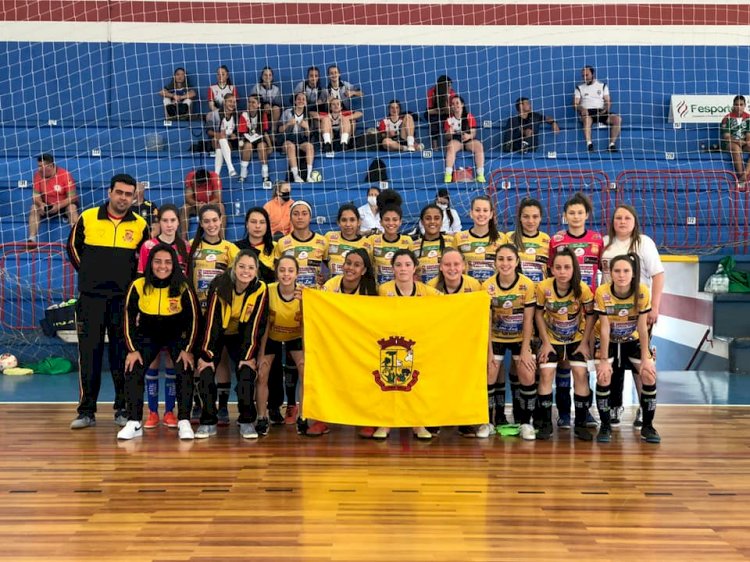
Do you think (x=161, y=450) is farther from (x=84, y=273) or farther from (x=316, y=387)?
(x=84, y=273)

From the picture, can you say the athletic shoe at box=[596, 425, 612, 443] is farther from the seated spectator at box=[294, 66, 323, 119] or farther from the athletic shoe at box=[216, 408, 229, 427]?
the seated spectator at box=[294, 66, 323, 119]

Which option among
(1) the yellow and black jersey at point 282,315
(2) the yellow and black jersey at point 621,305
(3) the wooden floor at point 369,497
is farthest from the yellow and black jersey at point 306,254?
(2) the yellow and black jersey at point 621,305

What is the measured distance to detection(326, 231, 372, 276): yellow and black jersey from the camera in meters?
6.15

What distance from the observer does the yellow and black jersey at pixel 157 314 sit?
18.6ft

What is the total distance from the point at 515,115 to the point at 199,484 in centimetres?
777

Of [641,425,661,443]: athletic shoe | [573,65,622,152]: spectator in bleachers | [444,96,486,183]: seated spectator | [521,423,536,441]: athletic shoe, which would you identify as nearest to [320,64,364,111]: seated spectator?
[444,96,486,183]: seated spectator

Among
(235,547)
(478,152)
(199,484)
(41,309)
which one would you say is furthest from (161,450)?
(478,152)

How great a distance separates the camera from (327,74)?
1158 centimetres

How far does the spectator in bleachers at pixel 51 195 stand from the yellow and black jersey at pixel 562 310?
6.06 metres

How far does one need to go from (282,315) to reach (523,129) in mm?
6178

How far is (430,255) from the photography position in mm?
6059

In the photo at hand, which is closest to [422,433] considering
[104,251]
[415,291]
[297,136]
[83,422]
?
[415,291]

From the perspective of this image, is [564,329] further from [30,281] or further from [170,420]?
[30,281]

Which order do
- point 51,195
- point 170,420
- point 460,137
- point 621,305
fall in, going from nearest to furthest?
point 621,305 → point 170,420 → point 51,195 → point 460,137
